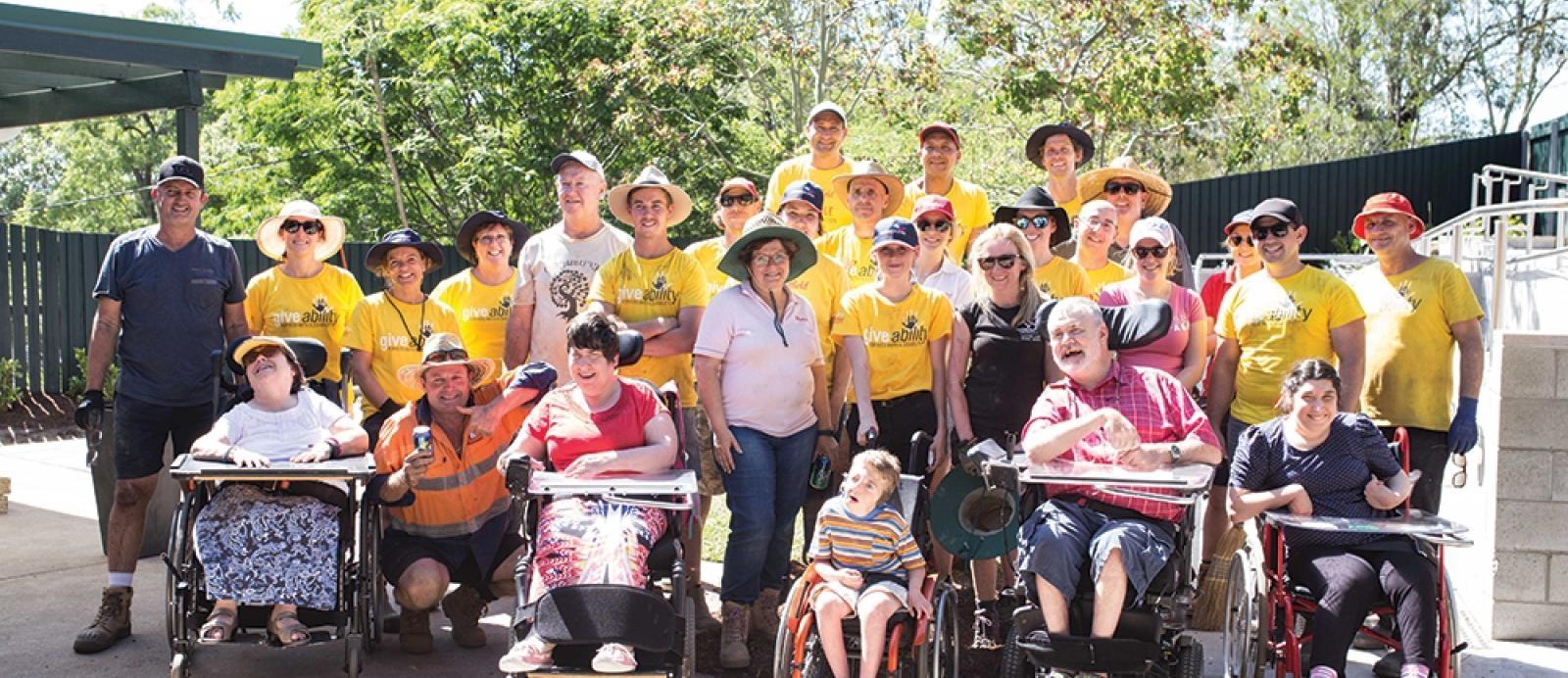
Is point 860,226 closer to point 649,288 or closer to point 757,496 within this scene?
point 649,288

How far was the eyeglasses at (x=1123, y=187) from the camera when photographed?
21.8 ft

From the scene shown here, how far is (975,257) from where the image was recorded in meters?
5.55

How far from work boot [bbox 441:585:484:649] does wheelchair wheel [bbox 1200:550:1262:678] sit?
9.05ft

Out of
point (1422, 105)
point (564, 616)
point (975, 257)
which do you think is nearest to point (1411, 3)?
point (1422, 105)

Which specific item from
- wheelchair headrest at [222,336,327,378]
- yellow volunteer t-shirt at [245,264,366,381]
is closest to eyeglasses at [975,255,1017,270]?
wheelchair headrest at [222,336,327,378]

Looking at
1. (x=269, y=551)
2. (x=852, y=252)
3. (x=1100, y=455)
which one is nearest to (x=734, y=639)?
(x=1100, y=455)

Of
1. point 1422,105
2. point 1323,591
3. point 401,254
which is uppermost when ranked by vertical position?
point 1422,105

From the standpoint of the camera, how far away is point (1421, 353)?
5566 mm

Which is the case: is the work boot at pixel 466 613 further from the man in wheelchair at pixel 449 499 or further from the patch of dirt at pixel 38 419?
the patch of dirt at pixel 38 419

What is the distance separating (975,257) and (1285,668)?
1867 mm

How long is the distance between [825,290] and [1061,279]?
965 millimetres

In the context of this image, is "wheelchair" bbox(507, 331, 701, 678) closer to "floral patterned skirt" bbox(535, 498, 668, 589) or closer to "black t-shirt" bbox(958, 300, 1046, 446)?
"floral patterned skirt" bbox(535, 498, 668, 589)

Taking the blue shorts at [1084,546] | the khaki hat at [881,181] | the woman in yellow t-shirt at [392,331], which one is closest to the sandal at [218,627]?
the woman in yellow t-shirt at [392,331]

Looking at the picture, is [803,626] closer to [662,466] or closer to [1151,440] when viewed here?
[662,466]
